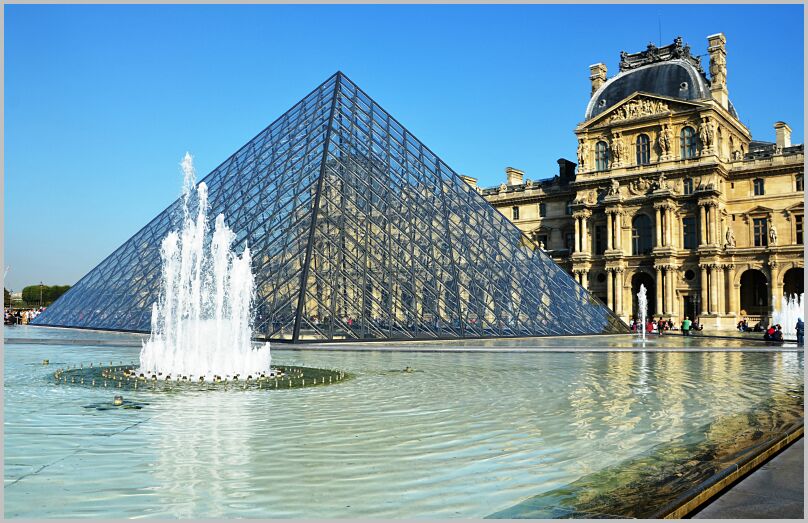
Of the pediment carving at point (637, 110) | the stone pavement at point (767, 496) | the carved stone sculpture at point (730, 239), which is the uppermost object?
the pediment carving at point (637, 110)

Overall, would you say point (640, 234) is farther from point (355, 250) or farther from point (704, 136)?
point (355, 250)

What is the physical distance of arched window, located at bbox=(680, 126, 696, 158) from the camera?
44.4 m

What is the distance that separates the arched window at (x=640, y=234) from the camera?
46.0 meters

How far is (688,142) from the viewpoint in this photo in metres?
44.6

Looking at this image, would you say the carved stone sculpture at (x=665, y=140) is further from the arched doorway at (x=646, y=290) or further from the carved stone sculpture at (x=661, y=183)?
the arched doorway at (x=646, y=290)

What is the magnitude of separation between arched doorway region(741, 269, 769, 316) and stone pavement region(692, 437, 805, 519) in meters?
42.9

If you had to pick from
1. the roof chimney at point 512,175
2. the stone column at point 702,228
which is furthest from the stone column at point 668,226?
the roof chimney at point 512,175

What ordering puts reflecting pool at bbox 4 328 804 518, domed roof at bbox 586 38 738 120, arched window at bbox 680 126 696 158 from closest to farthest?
1. reflecting pool at bbox 4 328 804 518
2. arched window at bbox 680 126 696 158
3. domed roof at bbox 586 38 738 120

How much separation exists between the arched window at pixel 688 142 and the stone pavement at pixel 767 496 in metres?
42.5

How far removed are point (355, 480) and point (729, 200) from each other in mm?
44610

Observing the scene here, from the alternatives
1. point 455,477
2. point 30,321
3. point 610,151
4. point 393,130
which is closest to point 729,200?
point 610,151

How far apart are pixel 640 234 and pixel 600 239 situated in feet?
8.61

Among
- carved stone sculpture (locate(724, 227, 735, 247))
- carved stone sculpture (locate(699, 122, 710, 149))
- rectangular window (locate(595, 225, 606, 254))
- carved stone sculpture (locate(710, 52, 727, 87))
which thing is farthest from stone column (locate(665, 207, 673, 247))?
carved stone sculpture (locate(710, 52, 727, 87))

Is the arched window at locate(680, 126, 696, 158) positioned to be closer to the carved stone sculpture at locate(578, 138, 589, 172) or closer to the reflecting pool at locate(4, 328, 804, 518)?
the carved stone sculpture at locate(578, 138, 589, 172)
